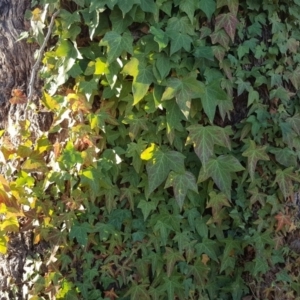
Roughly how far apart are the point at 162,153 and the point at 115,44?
572 millimetres

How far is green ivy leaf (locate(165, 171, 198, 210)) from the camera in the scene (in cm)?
247

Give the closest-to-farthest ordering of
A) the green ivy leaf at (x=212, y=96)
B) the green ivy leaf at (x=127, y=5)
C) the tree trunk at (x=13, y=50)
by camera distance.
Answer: the green ivy leaf at (x=127, y=5), the green ivy leaf at (x=212, y=96), the tree trunk at (x=13, y=50)

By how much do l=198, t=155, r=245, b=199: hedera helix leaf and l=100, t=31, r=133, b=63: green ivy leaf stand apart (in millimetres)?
682

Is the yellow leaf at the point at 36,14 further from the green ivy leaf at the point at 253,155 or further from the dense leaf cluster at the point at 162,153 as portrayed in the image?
the green ivy leaf at the point at 253,155

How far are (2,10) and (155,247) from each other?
1.49m

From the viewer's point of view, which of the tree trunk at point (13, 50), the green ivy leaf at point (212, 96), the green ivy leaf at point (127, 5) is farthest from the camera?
the tree trunk at point (13, 50)

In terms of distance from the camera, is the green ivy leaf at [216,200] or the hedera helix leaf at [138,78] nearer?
the hedera helix leaf at [138,78]

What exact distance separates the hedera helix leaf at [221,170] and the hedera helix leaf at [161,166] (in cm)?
13

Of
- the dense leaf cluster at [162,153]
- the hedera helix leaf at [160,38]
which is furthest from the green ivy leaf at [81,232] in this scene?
the hedera helix leaf at [160,38]

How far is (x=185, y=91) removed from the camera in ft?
7.84

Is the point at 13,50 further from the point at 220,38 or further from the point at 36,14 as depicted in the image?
the point at 220,38

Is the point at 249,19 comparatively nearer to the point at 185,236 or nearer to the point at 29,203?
the point at 185,236

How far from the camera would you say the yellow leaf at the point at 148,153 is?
2.47 meters

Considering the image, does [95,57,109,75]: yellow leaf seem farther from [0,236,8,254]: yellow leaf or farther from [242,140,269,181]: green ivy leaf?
[0,236,8,254]: yellow leaf
